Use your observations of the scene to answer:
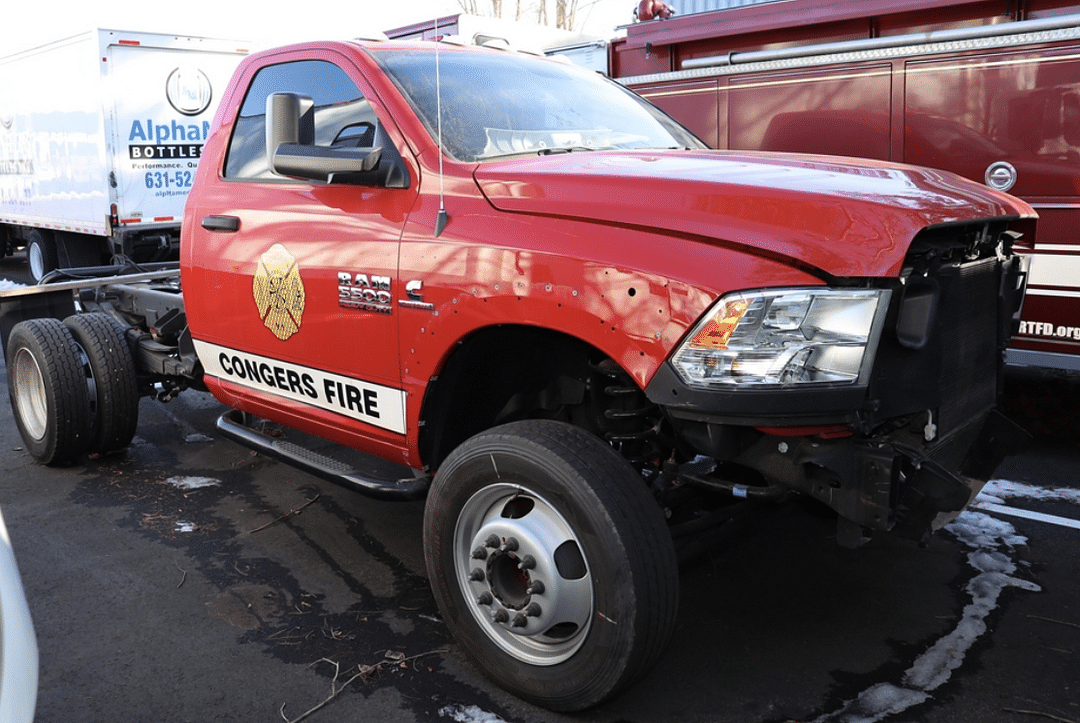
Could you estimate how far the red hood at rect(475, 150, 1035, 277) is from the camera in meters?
2.65

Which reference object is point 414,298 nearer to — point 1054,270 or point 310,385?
point 310,385

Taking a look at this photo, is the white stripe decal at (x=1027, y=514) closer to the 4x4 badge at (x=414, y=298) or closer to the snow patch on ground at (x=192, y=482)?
the 4x4 badge at (x=414, y=298)

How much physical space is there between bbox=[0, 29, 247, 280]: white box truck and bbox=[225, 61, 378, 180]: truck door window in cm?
789

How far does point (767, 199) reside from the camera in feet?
9.04

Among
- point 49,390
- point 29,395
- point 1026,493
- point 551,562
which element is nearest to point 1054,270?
point 1026,493

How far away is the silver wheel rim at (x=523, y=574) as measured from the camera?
2.97m

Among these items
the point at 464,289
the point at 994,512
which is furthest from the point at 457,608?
the point at 994,512

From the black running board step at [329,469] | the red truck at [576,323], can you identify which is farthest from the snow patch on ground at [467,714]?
the black running board step at [329,469]

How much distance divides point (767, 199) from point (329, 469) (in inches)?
81.0

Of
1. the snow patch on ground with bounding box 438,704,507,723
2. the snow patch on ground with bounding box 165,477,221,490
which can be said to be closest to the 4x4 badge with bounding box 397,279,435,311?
the snow patch on ground with bounding box 438,704,507,723

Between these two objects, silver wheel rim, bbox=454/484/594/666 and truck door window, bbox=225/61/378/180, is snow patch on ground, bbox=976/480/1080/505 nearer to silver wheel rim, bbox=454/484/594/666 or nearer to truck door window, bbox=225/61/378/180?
silver wheel rim, bbox=454/484/594/666

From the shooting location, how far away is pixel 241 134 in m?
4.42

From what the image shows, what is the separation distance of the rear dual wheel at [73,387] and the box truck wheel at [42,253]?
9916 millimetres

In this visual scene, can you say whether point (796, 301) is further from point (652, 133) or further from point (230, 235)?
point (230, 235)
